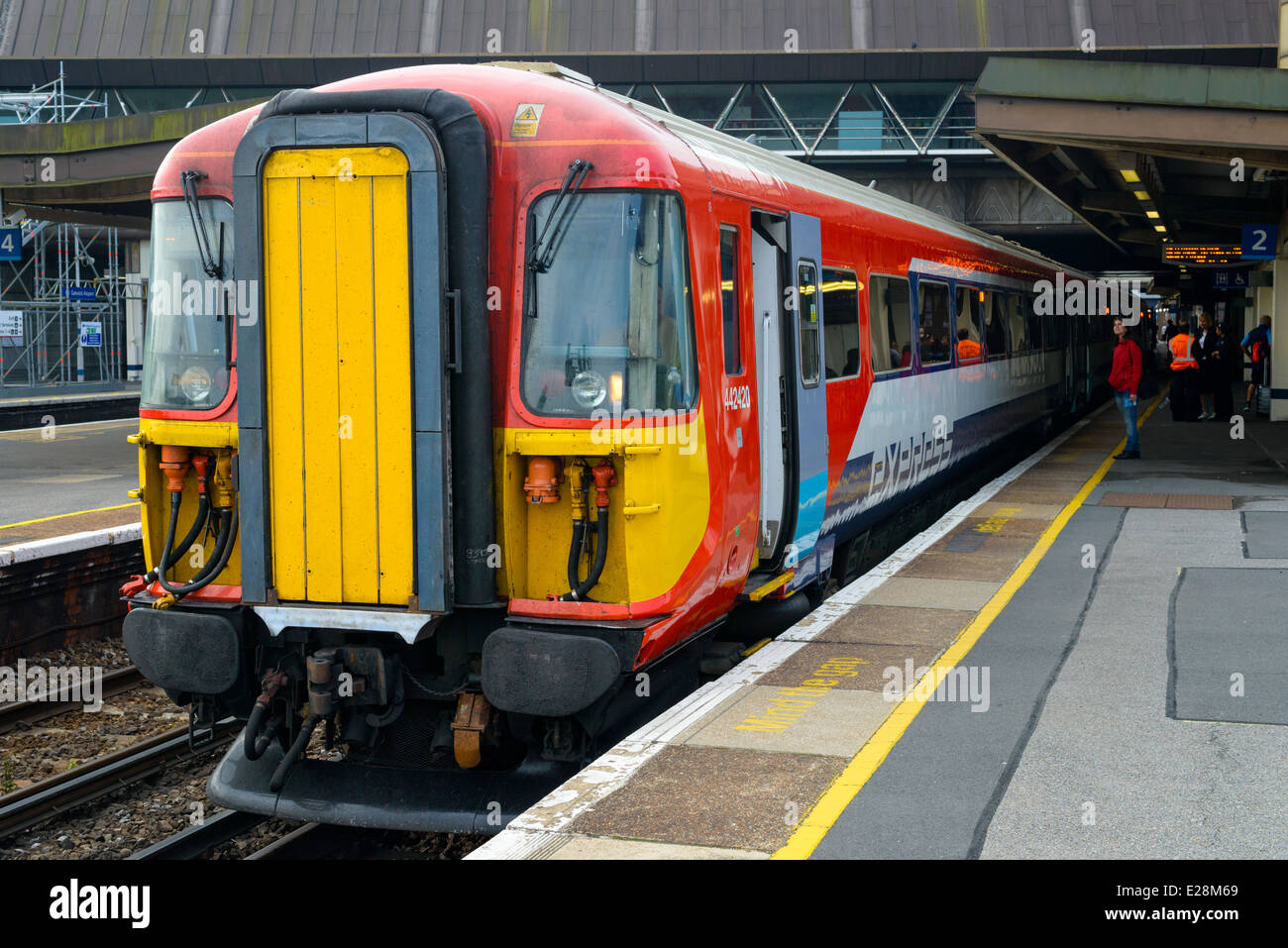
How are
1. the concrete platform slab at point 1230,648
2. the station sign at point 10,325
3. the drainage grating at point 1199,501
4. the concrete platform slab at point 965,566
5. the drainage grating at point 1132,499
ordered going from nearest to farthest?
the concrete platform slab at point 1230,648
the concrete platform slab at point 965,566
the drainage grating at point 1199,501
the drainage grating at point 1132,499
the station sign at point 10,325

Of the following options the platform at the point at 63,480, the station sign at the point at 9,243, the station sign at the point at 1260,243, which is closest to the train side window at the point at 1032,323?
the station sign at the point at 1260,243

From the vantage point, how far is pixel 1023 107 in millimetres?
13867

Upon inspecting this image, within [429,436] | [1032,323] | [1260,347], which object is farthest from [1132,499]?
[1260,347]

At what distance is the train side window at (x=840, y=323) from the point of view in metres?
8.87

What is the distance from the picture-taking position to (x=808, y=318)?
27.6 ft

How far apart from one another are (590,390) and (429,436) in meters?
0.72

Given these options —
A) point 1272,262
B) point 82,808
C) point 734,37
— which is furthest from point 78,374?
point 82,808

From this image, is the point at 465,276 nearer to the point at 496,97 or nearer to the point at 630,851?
the point at 496,97

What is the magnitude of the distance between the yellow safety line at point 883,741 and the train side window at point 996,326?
18.4 feet

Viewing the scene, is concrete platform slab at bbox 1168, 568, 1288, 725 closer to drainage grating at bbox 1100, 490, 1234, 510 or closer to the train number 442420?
the train number 442420

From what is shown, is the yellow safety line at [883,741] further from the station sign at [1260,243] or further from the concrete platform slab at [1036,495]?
the station sign at [1260,243]

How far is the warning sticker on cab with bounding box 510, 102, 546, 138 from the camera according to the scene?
6.14 m

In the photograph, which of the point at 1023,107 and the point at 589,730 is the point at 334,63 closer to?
the point at 1023,107
